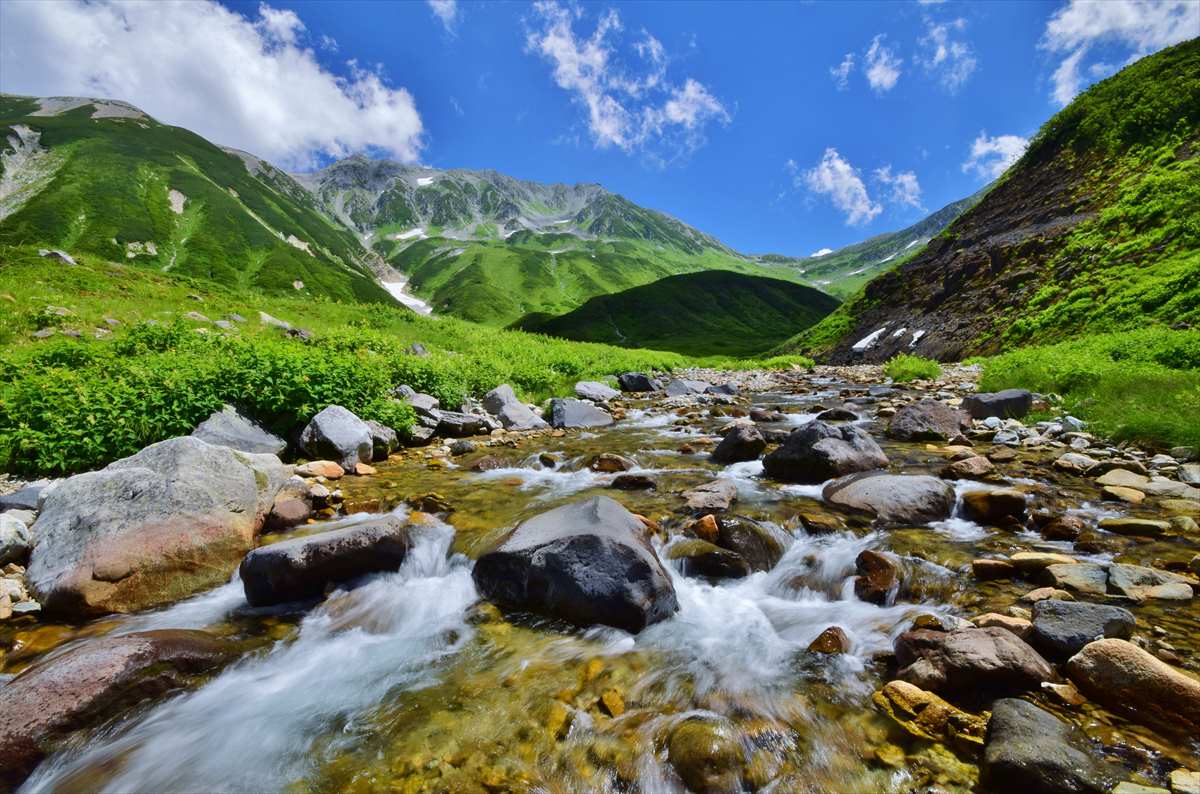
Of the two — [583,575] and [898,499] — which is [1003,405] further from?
[583,575]

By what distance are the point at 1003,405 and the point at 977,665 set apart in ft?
44.1

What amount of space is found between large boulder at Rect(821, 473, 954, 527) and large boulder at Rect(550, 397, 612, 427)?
1009 centimetres

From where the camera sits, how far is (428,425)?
1430 centimetres

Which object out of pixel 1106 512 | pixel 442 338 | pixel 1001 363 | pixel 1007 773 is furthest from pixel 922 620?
pixel 442 338

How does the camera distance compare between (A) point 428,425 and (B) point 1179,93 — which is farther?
(B) point 1179,93

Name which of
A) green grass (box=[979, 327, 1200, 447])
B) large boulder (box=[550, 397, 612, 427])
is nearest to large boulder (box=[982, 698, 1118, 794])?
green grass (box=[979, 327, 1200, 447])

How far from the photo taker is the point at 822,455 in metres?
9.91

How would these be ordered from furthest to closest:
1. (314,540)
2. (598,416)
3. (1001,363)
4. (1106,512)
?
(1001,363), (598,416), (1106,512), (314,540)

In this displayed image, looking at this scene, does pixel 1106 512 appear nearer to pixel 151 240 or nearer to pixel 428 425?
pixel 428 425

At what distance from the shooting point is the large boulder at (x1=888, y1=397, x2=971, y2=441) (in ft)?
41.2

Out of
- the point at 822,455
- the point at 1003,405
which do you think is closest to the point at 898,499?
the point at 822,455

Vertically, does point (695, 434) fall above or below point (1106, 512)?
above

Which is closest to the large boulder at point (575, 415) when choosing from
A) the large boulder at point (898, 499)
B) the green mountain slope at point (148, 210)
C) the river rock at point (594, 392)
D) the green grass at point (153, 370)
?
the green grass at point (153, 370)

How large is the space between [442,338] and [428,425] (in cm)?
1540
